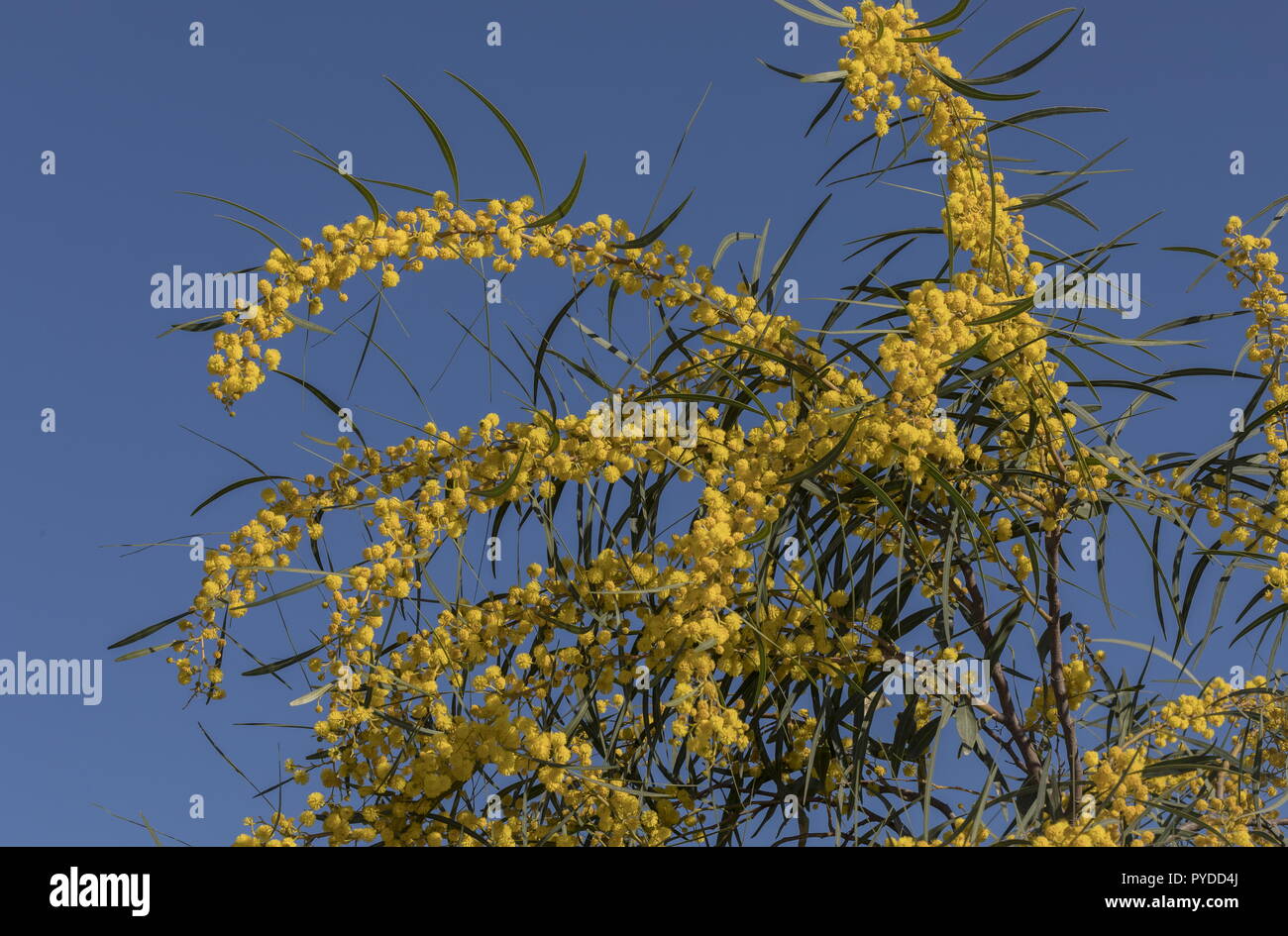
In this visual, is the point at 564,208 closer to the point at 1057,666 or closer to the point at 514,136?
the point at 514,136

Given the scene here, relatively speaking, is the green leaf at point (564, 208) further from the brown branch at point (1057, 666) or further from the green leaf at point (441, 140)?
the brown branch at point (1057, 666)

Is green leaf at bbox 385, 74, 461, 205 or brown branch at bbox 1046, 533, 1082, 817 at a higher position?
green leaf at bbox 385, 74, 461, 205

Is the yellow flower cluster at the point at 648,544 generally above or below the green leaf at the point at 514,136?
below

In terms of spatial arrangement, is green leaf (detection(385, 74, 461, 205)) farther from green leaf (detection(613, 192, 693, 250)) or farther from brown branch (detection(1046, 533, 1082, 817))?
brown branch (detection(1046, 533, 1082, 817))

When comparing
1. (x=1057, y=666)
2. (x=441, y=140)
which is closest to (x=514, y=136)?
(x=441, y=140)

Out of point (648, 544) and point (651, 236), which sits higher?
point (651, 236)

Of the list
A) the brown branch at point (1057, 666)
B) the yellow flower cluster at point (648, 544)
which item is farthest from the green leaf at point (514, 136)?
the brown branch at point (1057, 666)

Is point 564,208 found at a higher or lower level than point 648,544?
higher

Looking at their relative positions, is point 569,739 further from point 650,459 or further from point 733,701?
point 650,459

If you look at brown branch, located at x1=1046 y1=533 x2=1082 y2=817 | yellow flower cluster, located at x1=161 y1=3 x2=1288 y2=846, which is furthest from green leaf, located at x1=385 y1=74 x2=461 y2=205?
brown branch, located at x1=1046 y1=533 x2=1082 y2=817

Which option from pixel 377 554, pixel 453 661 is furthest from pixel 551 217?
pixel 453 661

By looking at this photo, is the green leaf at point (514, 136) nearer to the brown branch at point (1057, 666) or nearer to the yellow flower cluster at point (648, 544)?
the yellow flower cluster at point (648, 544)

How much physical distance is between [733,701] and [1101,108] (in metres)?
1.40

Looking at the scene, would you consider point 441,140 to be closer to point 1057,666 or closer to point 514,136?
point 514,136
